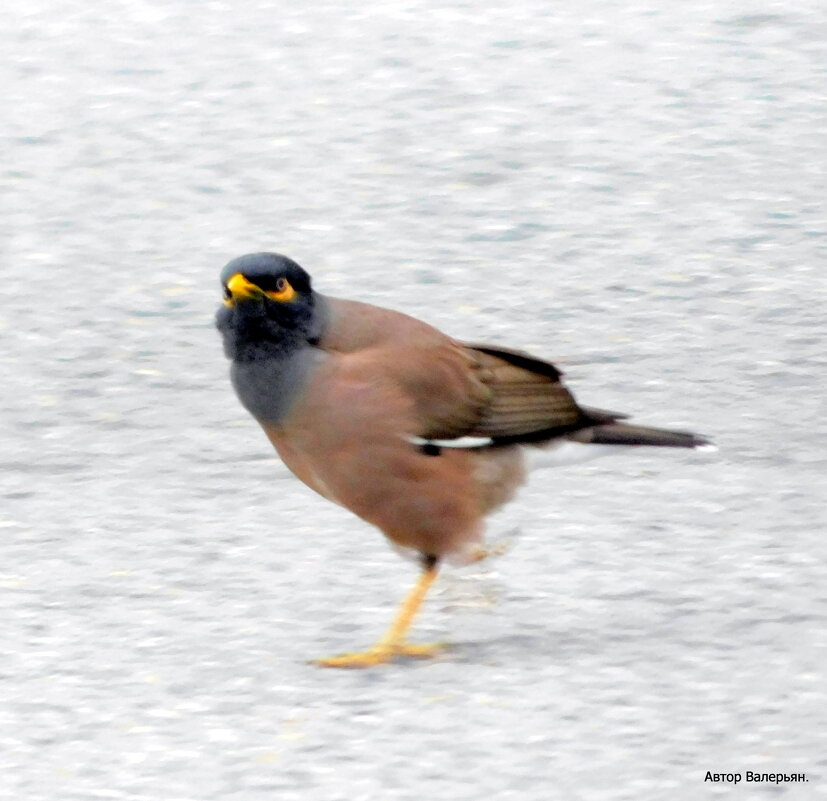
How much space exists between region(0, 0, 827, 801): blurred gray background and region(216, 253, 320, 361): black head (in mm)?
772

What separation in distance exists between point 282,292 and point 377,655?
0.98m

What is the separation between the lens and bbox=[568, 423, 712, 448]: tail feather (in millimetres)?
5523

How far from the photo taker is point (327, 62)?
9.67 m

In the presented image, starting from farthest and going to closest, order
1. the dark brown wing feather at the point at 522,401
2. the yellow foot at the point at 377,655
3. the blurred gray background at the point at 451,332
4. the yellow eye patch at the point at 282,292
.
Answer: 1. the dark brown wing feather at the point at 522,401
2. the yellow eye patch at the point at 282,292
3. the yellow foot at the point at 377,655
4. the blurred gray background at the point at 451,332

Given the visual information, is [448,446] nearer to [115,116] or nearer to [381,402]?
[381,402]

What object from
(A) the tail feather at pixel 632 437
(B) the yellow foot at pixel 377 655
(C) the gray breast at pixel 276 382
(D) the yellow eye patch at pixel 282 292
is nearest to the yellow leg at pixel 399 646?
(B) the yellow foot at pixel 377 655

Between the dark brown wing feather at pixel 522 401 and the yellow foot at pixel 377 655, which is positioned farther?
the dark brown wing feather at pixel 522 401

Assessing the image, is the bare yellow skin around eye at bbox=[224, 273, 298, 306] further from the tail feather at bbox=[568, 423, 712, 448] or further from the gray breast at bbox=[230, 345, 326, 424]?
the tail feather at bbox=[568, 423, 712, 448]

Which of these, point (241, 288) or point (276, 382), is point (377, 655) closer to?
point (276, 382)

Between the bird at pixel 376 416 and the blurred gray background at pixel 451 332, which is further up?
the bird at pixel 376 416

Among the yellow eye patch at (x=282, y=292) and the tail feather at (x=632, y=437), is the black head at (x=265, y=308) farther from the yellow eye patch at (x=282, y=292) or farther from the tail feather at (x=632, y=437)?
the tail feather at (x=632, y=437)

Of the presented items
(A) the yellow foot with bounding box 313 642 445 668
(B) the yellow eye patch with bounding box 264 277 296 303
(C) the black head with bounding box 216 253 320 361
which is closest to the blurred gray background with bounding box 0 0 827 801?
(A) the yellow foot with bounding box 313 642 445 668

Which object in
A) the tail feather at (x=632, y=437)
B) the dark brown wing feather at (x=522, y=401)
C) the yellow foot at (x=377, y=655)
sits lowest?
the yellow foot at (x=377, y=655)

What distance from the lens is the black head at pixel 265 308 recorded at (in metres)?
4.93
